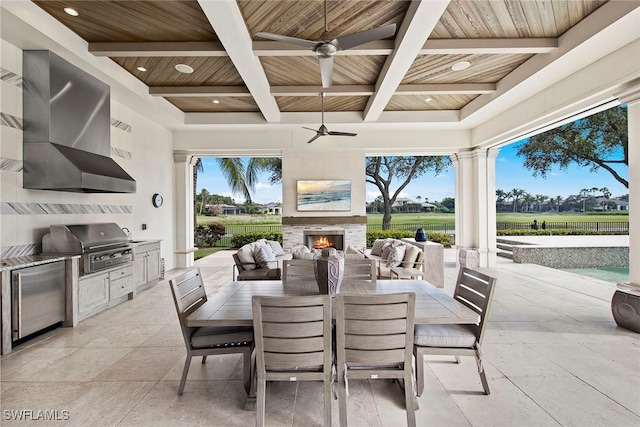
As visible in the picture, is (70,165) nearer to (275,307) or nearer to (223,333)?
(223,333)

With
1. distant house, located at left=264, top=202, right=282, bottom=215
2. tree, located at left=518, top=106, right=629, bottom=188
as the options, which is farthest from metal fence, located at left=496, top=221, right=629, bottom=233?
distant house, located at left=264, top=202, right=282, bottom=215

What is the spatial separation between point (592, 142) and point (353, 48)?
34.3ft

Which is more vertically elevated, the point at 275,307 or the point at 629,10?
the point at 629,10

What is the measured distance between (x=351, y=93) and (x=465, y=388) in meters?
4.44

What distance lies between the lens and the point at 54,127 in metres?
3.57

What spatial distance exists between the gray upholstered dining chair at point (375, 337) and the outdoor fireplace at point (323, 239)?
550 cm

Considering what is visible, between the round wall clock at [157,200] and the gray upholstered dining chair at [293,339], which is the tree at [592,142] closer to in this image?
the gray upholstered dining chair at [293,339]

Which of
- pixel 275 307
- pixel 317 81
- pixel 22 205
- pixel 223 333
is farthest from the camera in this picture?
pixel 317 81

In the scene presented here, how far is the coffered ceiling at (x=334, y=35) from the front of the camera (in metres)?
2.98

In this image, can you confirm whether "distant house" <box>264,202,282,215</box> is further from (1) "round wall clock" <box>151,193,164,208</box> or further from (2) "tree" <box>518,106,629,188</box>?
(2) "tree" <box>518,106,629,188</box>

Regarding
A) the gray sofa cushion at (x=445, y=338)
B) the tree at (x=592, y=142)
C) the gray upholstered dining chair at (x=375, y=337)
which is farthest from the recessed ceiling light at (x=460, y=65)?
the tree at (x=592, y=142)

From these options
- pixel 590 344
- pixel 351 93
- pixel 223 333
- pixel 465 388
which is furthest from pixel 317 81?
pixel 590 344

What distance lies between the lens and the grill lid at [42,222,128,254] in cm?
364

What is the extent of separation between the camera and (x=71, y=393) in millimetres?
2164
